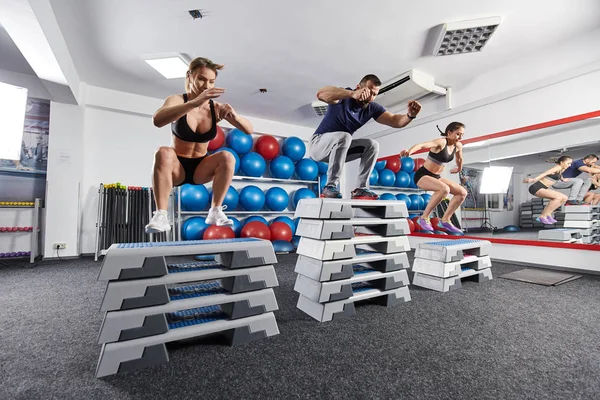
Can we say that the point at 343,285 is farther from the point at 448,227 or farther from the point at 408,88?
the point at 408,88

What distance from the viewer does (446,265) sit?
8.73ft

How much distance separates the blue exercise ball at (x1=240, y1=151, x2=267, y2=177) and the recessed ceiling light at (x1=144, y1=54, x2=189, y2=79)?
1.60m

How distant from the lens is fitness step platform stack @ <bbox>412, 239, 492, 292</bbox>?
8.79 feet

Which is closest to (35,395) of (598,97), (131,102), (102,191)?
(102,191)

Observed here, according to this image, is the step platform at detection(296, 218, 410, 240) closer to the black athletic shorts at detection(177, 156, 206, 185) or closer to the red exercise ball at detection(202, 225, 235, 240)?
the black athletic shorts at detection(177, 156, 206, 185)

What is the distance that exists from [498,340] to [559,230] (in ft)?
9.50

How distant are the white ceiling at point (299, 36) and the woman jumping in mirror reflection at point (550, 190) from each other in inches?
60.1

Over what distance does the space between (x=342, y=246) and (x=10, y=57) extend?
17.0ft

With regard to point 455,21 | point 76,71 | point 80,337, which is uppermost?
point 455,21

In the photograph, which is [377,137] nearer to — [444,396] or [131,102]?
[131,102]

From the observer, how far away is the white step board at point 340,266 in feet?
6.40

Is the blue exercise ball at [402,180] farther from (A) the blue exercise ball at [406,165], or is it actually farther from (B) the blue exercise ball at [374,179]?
(B) the blue exercise ball at [374,179]

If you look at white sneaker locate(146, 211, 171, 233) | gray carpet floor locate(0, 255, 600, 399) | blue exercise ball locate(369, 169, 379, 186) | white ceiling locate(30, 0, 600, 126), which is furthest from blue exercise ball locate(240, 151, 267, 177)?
white sneaker locate(146, 211, 171, 233)

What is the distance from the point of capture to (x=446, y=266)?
2660mm
